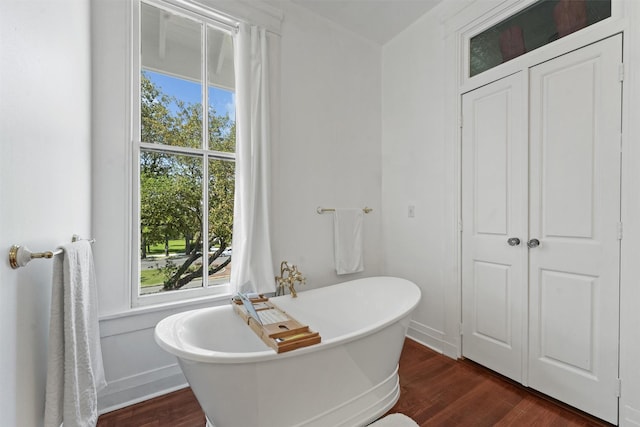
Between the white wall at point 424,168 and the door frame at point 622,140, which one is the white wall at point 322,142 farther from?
the door frame at point 622,140

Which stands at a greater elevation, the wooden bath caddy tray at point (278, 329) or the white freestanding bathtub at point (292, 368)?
the wooden bath caddy tray at point (278, 329)

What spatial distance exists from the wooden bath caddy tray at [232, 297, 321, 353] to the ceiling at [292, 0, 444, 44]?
242 cm

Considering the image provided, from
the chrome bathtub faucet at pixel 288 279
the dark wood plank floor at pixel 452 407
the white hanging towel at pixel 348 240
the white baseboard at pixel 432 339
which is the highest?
the white hanging towel at pixel 348 240

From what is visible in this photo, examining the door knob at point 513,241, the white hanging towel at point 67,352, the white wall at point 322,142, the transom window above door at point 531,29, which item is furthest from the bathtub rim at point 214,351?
the transom window above door at point 531,29

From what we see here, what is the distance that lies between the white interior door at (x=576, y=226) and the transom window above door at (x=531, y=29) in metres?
0.19

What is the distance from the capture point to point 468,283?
87.7 inches

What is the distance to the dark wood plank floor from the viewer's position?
1.59 meters

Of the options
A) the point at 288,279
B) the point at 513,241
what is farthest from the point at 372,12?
the point at 288,279

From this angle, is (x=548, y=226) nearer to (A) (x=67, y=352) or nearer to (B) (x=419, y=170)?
(B) (x=419, y=170)

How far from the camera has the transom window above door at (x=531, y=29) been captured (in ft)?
5.47

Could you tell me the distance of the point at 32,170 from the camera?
2.95 feet

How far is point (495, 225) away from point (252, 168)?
1.80 m

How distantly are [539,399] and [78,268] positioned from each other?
253 cm

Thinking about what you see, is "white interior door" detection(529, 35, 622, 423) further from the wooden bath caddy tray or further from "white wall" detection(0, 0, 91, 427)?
"white wall" detection(0, 0, 91, 427)
